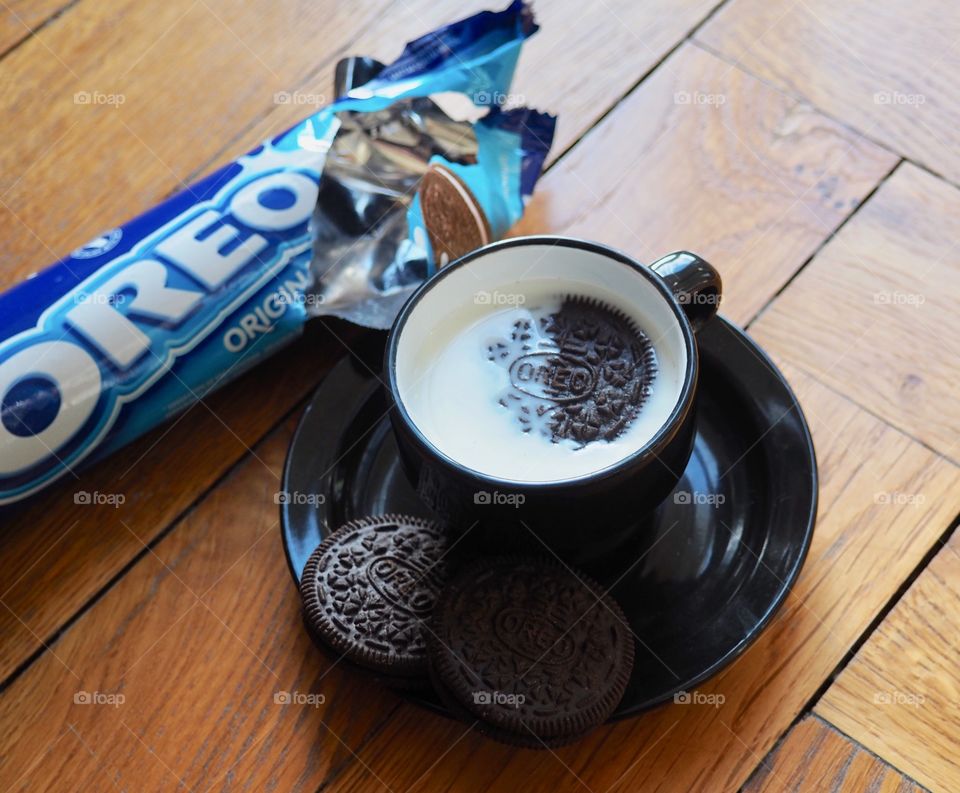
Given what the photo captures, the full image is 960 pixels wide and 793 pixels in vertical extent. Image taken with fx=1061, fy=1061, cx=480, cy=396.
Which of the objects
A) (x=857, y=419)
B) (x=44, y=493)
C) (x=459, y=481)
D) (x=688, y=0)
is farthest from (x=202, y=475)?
(x=688, y=0)

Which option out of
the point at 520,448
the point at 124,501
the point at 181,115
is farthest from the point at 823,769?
the point at 181,115

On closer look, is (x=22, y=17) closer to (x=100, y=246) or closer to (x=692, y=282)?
(x=100, y=246)

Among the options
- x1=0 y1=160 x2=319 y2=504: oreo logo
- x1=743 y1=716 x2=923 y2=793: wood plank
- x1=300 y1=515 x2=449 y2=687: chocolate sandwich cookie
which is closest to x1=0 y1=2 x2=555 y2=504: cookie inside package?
x1=0 y1=160 x2=319 y2=504: oreo logo

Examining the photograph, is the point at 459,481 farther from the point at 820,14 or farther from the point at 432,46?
the point at 820,14

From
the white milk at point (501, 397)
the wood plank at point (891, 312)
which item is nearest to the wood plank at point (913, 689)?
the wood plank at point (891, 312)

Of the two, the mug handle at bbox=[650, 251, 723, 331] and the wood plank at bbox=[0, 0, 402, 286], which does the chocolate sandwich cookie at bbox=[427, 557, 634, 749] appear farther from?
the wood plank at bbox=[0, 0, 402, 286]

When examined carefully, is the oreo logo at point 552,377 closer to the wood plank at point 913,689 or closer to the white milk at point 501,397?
the white milk at point 501,397

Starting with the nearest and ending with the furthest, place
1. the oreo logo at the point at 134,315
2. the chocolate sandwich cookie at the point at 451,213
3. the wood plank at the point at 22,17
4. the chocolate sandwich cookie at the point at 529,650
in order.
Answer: the chocolate sandwich cookie at the point at 529,650 → the oreo logo at the point at 134,315 → the chocolate sandwich cookie at the point at 451,213 → the wood plank at the point at 22,17
